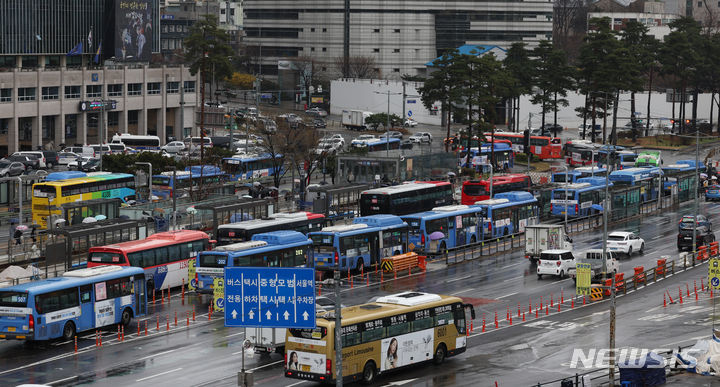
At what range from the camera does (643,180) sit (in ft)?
314

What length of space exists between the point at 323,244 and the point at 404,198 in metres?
16.5

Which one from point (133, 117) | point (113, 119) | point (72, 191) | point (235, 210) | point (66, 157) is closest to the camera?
point (235, 210)

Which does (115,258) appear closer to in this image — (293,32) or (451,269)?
(451,269)

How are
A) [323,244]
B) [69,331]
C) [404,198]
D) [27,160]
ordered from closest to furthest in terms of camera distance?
[69,331] < [323,244] < [404,198] < [27,160]

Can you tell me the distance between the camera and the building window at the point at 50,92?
125m

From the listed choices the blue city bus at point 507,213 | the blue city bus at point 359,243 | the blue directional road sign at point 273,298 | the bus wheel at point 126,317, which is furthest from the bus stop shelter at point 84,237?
the blue directional road sign at point 273,298

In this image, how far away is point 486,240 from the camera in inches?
2972

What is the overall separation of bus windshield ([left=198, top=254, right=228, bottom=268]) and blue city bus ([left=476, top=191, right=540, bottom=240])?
2468 centimetres

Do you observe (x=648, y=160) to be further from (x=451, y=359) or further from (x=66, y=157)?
(x=451, y=359)

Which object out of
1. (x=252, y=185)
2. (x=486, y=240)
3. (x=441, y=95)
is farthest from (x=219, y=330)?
(x=441, y=95)

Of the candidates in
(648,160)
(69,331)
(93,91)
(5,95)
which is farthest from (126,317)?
(93,91)

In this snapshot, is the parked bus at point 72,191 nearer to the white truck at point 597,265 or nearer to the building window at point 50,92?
the white truck at point 597,265

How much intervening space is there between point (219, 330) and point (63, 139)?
3209 inches

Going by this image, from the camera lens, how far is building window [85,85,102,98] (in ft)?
428
